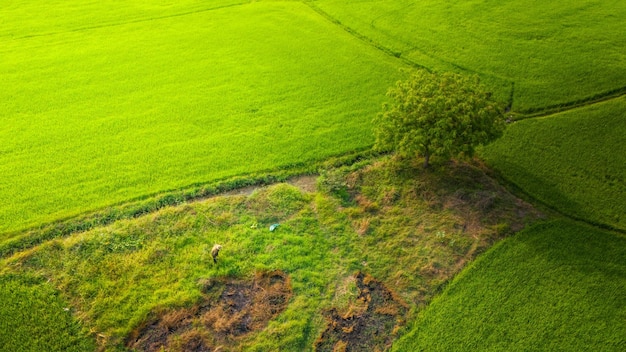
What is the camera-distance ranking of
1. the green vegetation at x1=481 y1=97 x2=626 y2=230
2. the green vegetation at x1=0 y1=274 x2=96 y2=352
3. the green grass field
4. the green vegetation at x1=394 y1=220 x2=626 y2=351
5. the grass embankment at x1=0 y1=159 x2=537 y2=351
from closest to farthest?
the green vegetation at x1=0 y1=274 x2=96 y2=352
the green vegetation at x1=394 y1=220 x2=626 y2=351
the grass embankment at x1=0 y1=159 x2=537 y2=351
the green grass field
the green vegetation at x1=481 y1=97 x2=626 y2=230

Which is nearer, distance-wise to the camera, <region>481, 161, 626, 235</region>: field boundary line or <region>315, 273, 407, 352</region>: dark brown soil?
<region>315, 273, 407, 352</region>: dark brown soil

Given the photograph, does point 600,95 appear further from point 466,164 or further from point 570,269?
point 570,269

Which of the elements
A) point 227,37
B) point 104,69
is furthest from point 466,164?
point 104,69

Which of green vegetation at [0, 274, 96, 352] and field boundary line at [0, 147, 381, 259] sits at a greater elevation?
field boundary line at [0, 147, 381, 259]

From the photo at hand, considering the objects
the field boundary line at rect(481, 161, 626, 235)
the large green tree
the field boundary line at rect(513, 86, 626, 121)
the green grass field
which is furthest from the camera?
the field boundary line at rect(513, 86, 626, 121)

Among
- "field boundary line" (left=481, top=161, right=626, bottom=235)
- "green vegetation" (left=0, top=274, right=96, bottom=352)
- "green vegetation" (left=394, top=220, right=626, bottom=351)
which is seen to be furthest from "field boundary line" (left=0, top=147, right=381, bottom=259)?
"green vegetation" (left=394, top=220, right=626, bottom=351)

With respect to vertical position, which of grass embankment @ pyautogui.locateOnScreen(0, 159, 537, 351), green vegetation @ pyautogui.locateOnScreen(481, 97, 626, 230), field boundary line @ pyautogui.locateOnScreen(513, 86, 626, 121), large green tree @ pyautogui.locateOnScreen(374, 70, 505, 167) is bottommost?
grass embankment @ pyautogui.locateOnScreen(0, 159, 537, 351)

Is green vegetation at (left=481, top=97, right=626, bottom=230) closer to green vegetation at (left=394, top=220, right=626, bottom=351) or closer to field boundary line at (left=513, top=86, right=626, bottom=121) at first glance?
field boundary line at (left=513, top=86, right=626, bottom=121)

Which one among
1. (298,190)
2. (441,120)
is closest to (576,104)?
(441,120)
